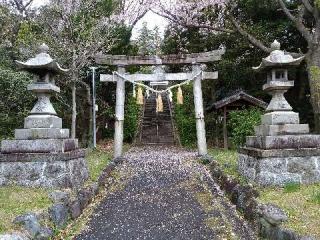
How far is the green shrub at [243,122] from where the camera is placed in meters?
15.8

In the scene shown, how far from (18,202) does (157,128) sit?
18.2 m

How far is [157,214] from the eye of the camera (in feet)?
26.2

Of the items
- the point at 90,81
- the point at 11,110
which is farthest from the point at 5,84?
the point at 90,81

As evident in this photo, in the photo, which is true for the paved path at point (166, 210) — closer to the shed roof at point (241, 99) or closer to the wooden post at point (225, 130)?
the wooden post at point (225, 130)

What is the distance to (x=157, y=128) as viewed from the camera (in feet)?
82.3

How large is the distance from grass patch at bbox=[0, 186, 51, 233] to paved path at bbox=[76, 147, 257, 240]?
35.8 inches

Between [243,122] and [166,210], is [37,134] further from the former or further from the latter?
[243,122]

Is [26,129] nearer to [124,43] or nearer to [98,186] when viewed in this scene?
[98,186]

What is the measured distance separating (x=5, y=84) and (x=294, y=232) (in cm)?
1201

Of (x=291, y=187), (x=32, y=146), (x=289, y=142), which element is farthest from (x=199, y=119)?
(x=32, y=146)

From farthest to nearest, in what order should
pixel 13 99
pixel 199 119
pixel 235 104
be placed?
1. pixel 235 104
2. pixel 199 119
3. pixel 13 99

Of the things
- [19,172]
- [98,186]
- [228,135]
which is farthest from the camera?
[228,135]

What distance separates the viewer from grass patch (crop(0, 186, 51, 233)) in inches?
233

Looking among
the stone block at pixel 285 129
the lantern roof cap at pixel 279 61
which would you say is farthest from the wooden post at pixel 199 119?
the stone block at pixel 285 129
